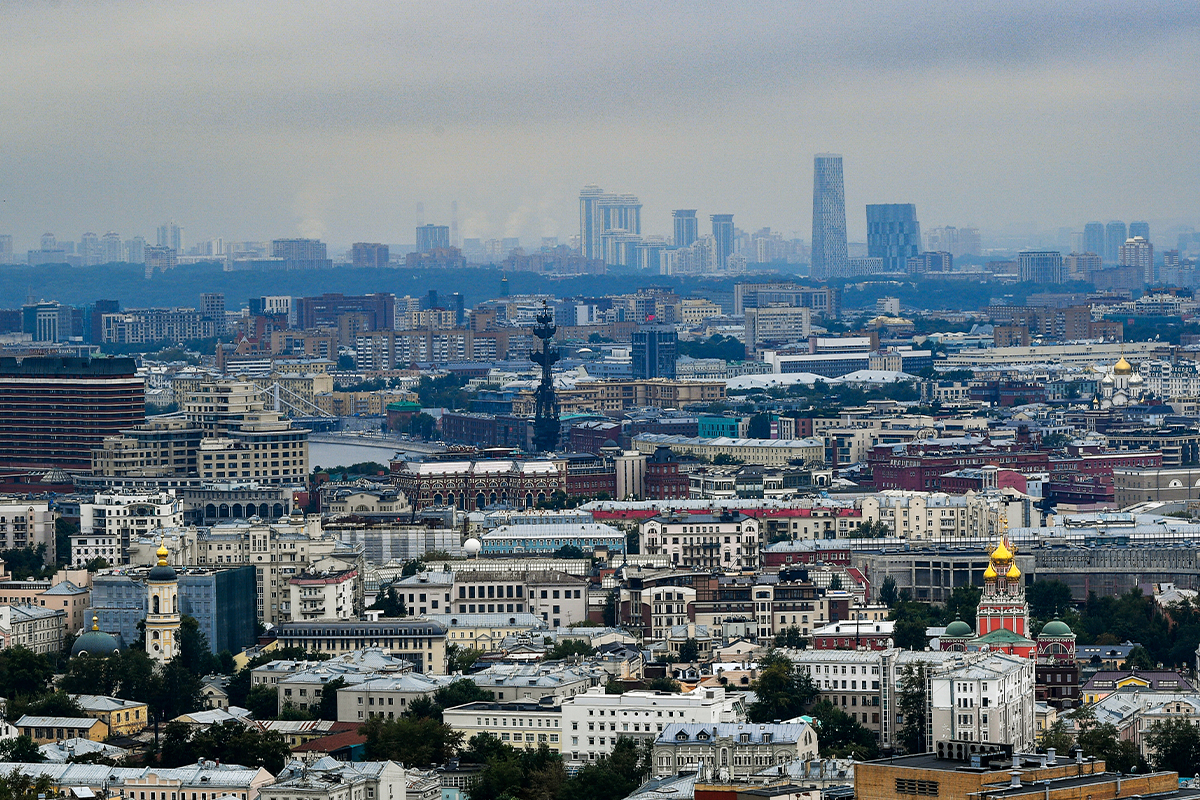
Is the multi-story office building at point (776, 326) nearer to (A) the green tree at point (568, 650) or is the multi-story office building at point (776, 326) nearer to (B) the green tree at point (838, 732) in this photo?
(A) the green tree at point (568, 650)

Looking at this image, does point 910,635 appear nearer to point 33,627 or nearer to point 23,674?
point 23,674

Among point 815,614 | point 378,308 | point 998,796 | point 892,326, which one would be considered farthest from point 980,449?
point 378,308

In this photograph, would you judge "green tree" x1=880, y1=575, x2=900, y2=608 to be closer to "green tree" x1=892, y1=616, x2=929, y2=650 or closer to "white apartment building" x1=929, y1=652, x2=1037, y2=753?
"green tree" x1=892, y1=616, x2=929, y2=650

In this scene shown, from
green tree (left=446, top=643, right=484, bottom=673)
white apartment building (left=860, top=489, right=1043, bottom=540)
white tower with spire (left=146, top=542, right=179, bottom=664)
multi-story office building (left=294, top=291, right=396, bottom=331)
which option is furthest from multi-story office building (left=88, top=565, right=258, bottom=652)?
multi-story office building (left=294, top=291, right=396, bottom=331)

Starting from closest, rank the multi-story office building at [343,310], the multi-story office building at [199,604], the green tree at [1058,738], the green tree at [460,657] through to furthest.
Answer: the green tree at [1058,738]
the green tree at [460,657]
the multi-story office building at [199,604]
the multi-story office building at [343,310]

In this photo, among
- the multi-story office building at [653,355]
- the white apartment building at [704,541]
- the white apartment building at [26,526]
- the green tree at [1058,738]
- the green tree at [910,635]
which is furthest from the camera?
the multi-story office building at [653,355]

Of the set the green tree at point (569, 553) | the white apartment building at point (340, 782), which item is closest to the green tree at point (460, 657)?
the green tree at point (569, 553)
